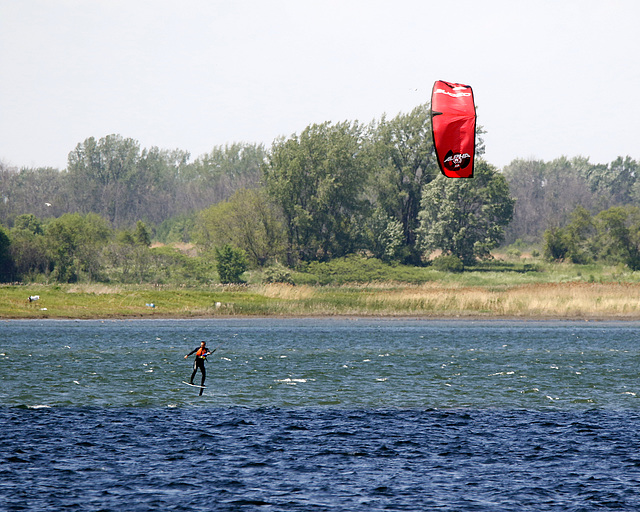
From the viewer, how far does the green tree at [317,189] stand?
11756 cm

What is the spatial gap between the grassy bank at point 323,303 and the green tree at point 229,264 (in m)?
17.8

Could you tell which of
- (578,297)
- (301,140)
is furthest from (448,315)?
(301,140)

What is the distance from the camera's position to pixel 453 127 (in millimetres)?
22656

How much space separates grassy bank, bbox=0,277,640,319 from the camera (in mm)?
75125

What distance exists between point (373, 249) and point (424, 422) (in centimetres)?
9346

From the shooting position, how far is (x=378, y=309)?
79500 mm

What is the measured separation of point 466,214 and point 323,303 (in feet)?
139

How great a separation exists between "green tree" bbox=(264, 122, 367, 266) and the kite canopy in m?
93.7

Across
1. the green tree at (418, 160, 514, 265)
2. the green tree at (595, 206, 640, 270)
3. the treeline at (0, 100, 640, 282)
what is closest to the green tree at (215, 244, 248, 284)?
the treeline at (0, 100, 640, 282)

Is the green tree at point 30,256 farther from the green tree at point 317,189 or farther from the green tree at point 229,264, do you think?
the green tree at point 317,189

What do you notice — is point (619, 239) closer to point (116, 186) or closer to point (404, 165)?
point (404, 165)

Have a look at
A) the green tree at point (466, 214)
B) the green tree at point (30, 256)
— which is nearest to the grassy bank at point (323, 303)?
the green tree at point (30, 256)

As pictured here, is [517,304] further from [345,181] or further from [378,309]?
[345,181]

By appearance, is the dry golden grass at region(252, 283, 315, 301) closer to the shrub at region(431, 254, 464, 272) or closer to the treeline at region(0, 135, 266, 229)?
the shrub at region(431, 254, 464, 272)
